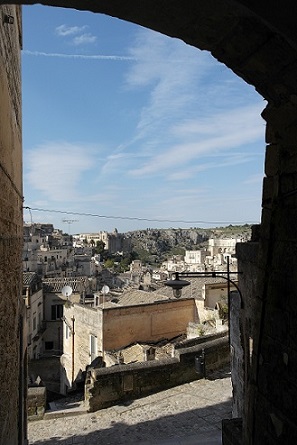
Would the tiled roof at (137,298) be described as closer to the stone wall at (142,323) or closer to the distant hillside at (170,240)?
the stone wall at (142,323)

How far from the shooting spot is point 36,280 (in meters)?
33.2

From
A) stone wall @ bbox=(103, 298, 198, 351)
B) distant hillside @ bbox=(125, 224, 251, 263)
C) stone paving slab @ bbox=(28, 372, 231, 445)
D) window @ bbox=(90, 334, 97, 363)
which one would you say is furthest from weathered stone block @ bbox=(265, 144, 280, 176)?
distant hillside @ bbox=(125, 224, 251, 263)

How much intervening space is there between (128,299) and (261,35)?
23824 millimetres

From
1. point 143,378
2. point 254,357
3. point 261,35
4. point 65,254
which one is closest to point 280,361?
point 254,357

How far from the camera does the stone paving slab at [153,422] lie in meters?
8.47

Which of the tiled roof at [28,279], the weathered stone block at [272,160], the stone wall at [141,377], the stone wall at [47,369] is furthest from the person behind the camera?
the tiled roof at [28,279]

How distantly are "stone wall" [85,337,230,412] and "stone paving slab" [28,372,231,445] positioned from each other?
241mm

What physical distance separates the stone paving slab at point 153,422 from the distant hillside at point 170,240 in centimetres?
11328

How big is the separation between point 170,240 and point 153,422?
15627cm

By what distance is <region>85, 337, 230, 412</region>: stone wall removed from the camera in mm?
10516

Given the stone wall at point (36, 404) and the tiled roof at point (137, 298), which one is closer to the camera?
the stone wall at point (36, 404)

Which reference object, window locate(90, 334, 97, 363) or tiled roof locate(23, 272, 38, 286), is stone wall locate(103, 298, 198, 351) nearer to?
window locate(90, 334, 97, 363)

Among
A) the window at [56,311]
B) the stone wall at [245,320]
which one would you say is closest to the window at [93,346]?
the stone wall at [245,320]

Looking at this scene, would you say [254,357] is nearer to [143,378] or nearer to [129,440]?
[129,440]
